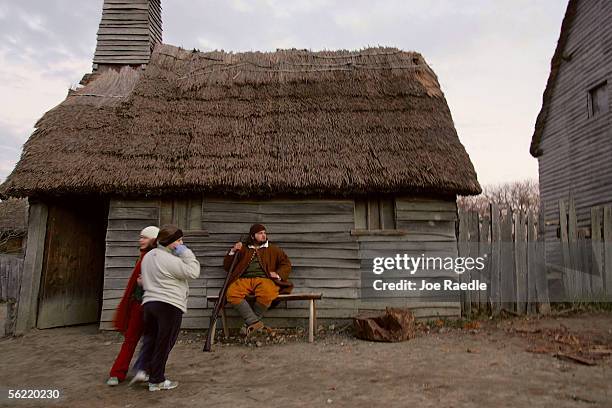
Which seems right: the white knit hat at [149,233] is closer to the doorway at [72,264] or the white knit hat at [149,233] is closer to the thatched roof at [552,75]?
the doorway at [72,264]

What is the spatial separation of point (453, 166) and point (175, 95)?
16.3 ft

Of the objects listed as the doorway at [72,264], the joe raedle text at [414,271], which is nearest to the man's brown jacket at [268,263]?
the joe raedle text at [414,271]

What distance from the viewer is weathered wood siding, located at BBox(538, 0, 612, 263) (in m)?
11.1

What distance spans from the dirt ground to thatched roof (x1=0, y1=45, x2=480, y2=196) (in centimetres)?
220

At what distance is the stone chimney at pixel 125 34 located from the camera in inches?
429

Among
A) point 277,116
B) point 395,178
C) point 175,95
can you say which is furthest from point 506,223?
point 175,95

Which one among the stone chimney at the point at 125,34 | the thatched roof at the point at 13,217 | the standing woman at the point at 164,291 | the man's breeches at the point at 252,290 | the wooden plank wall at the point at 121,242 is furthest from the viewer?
the thatched roof at the point at 13,217

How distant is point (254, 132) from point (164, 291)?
4.09 m

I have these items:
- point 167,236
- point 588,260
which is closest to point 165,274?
point 167,236

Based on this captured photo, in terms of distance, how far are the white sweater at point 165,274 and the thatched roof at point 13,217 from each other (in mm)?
17573

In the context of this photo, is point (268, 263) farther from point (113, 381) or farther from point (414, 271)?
point (113, 381)

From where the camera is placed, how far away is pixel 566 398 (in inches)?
133

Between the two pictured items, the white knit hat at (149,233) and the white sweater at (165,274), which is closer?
the white sweater at (165,274)

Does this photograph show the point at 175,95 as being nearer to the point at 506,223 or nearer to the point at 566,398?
the point at 506,223
